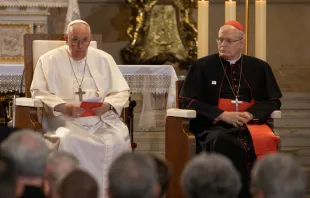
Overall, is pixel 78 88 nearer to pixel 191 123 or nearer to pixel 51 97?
pixel 51 97

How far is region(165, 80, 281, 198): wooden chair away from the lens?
613 centimetres

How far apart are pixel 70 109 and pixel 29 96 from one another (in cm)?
69

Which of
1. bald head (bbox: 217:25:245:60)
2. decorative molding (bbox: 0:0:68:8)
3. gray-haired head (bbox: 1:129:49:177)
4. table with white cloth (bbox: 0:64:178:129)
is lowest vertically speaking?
gray-haired head (bbox: 1:129:49:177)

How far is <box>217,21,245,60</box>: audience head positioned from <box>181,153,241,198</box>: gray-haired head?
3.67 metres

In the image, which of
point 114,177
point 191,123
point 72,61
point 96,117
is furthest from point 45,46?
point 114,177

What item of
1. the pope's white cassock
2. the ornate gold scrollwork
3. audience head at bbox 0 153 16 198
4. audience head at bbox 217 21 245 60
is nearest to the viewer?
audience head at bbox 0 153 16 198

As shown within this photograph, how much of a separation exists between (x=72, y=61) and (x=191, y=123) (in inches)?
46.4

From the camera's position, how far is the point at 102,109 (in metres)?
6.36

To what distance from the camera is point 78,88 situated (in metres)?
6.65

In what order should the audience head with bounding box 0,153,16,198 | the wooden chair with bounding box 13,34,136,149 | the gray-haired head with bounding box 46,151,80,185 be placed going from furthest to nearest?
the wooden chair with bounding box 13,34,136,149
the gray-haired head with bounding box 46,151,80,185
the audience head with bounding box 0,153,16,198

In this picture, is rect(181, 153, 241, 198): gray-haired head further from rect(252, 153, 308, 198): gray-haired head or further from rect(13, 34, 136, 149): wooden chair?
rect(13, 34, 136, 149): wooden chair

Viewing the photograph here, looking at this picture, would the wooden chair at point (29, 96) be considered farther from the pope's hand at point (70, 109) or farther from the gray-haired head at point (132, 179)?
the gray-haired head at point (132, 179)

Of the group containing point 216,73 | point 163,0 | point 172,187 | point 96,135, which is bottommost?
point 172,187

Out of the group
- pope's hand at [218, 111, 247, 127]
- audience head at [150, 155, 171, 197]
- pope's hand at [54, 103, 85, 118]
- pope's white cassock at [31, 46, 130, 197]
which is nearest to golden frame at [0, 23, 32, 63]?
pope's white cassock at [31, 46, 130, 197]
